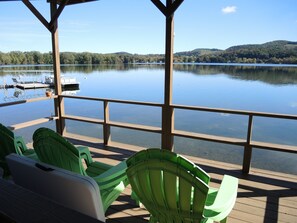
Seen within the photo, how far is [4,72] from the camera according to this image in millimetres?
49312

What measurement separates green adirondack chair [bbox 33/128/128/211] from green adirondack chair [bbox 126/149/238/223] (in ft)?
1.25

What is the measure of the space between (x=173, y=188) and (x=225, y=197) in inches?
19.1

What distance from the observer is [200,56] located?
52.4 feet

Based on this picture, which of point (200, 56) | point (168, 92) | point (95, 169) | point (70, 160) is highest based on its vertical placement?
point (200, 56)

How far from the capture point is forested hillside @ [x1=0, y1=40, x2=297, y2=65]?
9.02m

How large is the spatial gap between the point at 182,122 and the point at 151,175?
12598 millimetres

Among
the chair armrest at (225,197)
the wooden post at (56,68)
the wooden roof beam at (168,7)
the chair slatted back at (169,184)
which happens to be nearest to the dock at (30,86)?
the wooden post at (56,68)

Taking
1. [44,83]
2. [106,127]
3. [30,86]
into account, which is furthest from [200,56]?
[44,83]

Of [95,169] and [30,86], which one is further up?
[95,169]

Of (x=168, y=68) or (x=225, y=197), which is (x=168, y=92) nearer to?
(x=168, y=68)

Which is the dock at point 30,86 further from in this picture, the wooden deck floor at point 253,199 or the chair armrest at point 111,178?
the chair armrest at point 111,178

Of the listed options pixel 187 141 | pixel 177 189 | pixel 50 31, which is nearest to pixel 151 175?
pixel 177 189

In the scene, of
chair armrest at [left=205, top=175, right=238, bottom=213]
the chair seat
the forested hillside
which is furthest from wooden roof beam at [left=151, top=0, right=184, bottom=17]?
chair armrest at [left=205, top=175, right=238, bottom=213]

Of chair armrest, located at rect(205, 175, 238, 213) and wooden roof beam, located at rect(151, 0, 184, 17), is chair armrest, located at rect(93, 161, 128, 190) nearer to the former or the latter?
chair armrest, located at rect(205, 175, 238, 213)
